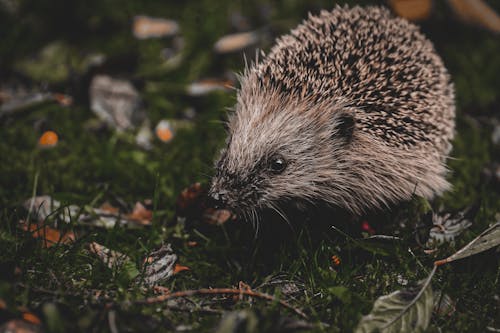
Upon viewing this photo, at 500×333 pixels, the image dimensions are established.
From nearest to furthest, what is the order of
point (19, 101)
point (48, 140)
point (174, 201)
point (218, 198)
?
point (218, 198) < point (174, 201) < point (48, 140) < point (19, 101)

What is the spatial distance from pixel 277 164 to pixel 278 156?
0.18 feet

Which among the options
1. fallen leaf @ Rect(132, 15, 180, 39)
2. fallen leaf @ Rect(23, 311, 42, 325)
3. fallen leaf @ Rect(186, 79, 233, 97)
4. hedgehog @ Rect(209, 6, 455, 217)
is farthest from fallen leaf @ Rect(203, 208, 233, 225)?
fallen leaf @ Rect(132, 15, 180, 39)

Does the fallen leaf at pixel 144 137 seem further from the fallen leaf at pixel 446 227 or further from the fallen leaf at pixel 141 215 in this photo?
the fallen leaf at pixel 446 227

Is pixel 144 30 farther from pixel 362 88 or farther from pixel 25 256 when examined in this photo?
pixel 25 256

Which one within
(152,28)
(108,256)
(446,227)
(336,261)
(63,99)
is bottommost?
(446,227)

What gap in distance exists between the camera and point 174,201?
12.2 feet

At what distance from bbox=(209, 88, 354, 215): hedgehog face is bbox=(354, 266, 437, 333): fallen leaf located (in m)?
1.12

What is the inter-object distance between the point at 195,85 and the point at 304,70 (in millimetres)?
1945

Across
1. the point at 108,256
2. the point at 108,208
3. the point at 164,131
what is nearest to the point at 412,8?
the point at 164,131

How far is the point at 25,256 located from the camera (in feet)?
8.91

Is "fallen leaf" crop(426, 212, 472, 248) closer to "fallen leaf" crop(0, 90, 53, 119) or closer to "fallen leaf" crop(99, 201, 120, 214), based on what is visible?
"fallen leaf" crop(99, 201, 120, 214)

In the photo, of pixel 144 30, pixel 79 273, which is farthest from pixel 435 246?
pixel 144 30

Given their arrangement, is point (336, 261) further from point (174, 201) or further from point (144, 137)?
point (144, 137)

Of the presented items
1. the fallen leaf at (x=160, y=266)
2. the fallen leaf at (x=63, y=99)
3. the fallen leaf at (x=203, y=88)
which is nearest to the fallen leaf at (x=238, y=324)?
the fallen leaf at (x=160, y=266)
